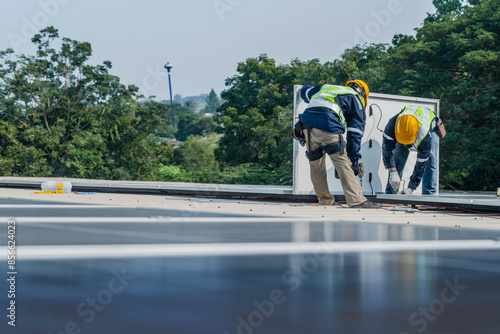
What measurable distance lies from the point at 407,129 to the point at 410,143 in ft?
0.84

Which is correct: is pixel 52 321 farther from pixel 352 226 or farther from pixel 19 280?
pixel 352 226

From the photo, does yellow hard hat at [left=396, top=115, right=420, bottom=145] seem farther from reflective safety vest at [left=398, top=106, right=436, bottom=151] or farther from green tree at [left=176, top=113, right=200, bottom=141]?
green tree at [left=176, top=113, right=200, bottom=141]

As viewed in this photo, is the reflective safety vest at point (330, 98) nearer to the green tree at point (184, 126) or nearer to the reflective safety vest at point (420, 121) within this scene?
the reflective safety vest at point (420, 121)

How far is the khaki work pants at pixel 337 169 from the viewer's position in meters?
8.55

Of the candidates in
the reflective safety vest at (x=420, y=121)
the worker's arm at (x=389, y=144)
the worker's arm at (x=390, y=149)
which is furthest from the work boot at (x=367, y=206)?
the reflective safety vest at (x=420, y=121)

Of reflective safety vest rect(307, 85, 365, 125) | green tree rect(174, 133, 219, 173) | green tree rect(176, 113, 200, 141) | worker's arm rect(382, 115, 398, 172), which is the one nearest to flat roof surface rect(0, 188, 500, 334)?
reflective safety vest rect(307, 85, 365, 125)

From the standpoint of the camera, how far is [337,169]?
8648mm

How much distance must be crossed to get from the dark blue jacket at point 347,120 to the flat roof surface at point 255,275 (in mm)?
1858

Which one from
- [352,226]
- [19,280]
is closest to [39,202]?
[352,226]

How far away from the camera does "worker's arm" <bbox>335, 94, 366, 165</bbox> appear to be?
8.77m

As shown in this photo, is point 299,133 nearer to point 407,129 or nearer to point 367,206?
point 367,206

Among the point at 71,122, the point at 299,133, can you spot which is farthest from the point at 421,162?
the point at 71,122

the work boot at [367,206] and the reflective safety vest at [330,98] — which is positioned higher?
the reflective safety vest at [330,98]

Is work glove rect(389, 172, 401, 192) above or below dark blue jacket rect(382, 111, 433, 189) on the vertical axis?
below
